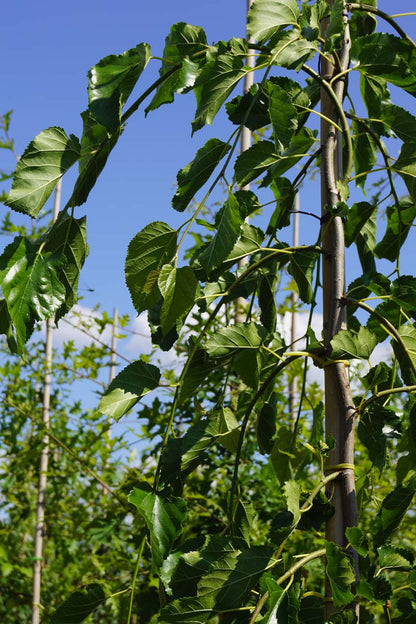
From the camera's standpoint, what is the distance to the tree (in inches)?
27.3

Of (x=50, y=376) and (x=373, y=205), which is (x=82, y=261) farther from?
(x=50, y=376)

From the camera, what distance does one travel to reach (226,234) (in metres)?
0.70

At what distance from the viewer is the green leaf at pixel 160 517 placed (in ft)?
2.25

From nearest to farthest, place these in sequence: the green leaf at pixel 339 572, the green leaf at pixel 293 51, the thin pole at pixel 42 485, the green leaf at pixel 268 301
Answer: the green leaf at pixel 339 572
the green leaf at pixel 293 51
the green leaf at pixel 268 301
the thin pole at pixel 42 485

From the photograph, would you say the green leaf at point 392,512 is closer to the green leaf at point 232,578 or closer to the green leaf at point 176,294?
the green leaf at point 232,578

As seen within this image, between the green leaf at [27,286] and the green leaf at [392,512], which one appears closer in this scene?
the green leaf at [27,286]

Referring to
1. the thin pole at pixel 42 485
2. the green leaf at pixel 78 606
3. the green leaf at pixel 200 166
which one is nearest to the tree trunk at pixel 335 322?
the green leaf at pixel 200 166

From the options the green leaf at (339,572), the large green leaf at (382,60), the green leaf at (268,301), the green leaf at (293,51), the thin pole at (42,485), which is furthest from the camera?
the thin pole at (42,485)

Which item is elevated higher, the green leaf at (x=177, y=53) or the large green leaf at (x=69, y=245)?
the green leaf at (x=177, y=53)

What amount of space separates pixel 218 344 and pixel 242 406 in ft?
0.68

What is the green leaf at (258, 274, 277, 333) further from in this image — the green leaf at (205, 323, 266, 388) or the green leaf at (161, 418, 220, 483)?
the green leaf at (161, 418, 220, 483)

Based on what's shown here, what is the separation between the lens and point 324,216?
2.96 ft

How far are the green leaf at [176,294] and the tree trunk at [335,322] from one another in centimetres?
20

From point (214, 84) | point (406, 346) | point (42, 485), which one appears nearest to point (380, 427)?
point (406, 346)
